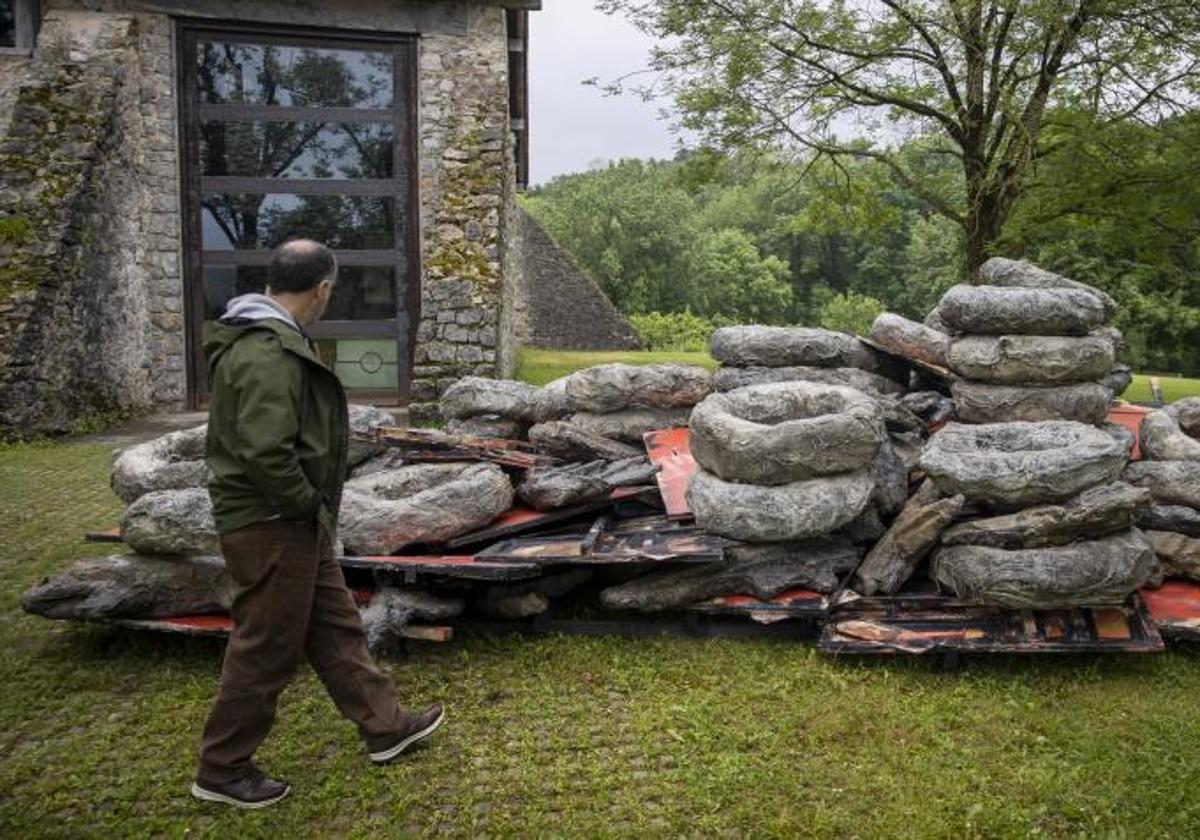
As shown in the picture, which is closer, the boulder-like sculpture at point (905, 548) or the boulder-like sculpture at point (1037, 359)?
the boulder-like sculpture at point (905, 548)

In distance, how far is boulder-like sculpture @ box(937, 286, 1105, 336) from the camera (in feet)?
18.0

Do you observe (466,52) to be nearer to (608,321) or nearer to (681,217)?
(608,321)

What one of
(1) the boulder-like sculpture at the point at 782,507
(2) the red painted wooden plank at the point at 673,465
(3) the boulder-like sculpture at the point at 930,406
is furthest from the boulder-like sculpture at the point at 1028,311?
(2) the red painted wooden plank at the point at 673,465

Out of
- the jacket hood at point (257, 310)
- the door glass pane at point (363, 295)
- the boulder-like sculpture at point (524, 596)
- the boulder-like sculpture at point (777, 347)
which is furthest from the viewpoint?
the door glass pane at point (363, 295)

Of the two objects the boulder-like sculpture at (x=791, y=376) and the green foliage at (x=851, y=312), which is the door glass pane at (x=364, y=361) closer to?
the boulder-like sculpture at (x=791, y=376)

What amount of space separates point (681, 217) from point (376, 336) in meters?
31.3

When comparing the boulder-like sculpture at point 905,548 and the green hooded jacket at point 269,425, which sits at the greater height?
the green hooded jacket at point 269,425

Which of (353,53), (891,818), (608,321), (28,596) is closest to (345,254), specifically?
(353,53)

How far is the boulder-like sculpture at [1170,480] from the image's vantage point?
468cm

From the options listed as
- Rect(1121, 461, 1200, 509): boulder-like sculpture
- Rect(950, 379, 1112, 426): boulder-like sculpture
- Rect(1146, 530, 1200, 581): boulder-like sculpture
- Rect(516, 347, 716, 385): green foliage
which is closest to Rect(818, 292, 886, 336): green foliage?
Rect(516, 347, 716, 385): green foliage

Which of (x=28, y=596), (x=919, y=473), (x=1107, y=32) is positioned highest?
(x=1107, y=32)

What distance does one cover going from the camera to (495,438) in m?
6.06

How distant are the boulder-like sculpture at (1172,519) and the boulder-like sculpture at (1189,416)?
984mm

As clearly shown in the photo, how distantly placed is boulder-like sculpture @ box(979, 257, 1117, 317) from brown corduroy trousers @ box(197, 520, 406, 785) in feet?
16.3
